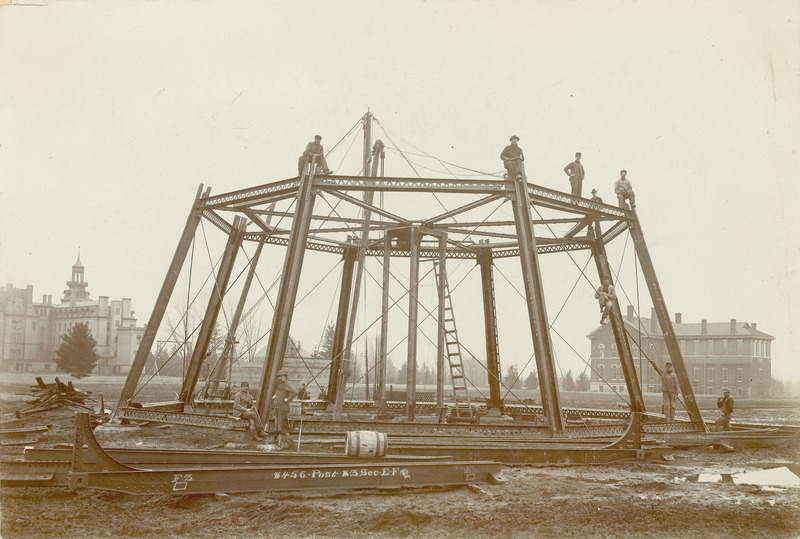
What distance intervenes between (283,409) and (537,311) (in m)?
5.63

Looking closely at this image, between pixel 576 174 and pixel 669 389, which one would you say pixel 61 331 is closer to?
pixel 576 174

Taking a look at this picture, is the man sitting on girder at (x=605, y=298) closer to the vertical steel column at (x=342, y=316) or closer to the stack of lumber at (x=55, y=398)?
the vertical steel column at (x=342, y=316)

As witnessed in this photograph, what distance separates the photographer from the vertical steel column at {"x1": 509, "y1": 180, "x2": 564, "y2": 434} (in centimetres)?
1142

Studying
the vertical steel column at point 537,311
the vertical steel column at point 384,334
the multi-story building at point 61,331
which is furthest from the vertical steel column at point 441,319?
the multi-story building at point 61,331

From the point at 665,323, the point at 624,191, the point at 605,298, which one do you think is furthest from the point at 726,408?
the point at 624,191

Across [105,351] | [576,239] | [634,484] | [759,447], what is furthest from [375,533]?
[105,351]

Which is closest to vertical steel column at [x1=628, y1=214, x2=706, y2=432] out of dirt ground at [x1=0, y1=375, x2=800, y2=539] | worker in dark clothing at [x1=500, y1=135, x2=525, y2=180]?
worker in dark clothing at [x1=500, y1=135, x2=525, y2=180]

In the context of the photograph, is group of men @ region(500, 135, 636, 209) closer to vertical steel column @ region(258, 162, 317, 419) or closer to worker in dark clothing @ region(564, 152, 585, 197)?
worker in dark clothing @ region(564, 152, 585, 197)

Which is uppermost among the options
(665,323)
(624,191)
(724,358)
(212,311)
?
(624,191)

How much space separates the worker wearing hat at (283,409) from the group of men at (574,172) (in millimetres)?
6853

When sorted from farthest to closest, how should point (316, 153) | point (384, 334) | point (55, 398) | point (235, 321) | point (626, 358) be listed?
point (55, 398)
point (235, 321)
point (626, 358)
point (384, 334)
point (316, 153)

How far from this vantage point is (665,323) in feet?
45.8

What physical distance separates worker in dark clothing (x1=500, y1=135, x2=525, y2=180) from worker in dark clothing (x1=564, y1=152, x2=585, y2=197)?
7.76ft

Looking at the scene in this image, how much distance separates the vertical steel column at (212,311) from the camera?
15367 millimetres
